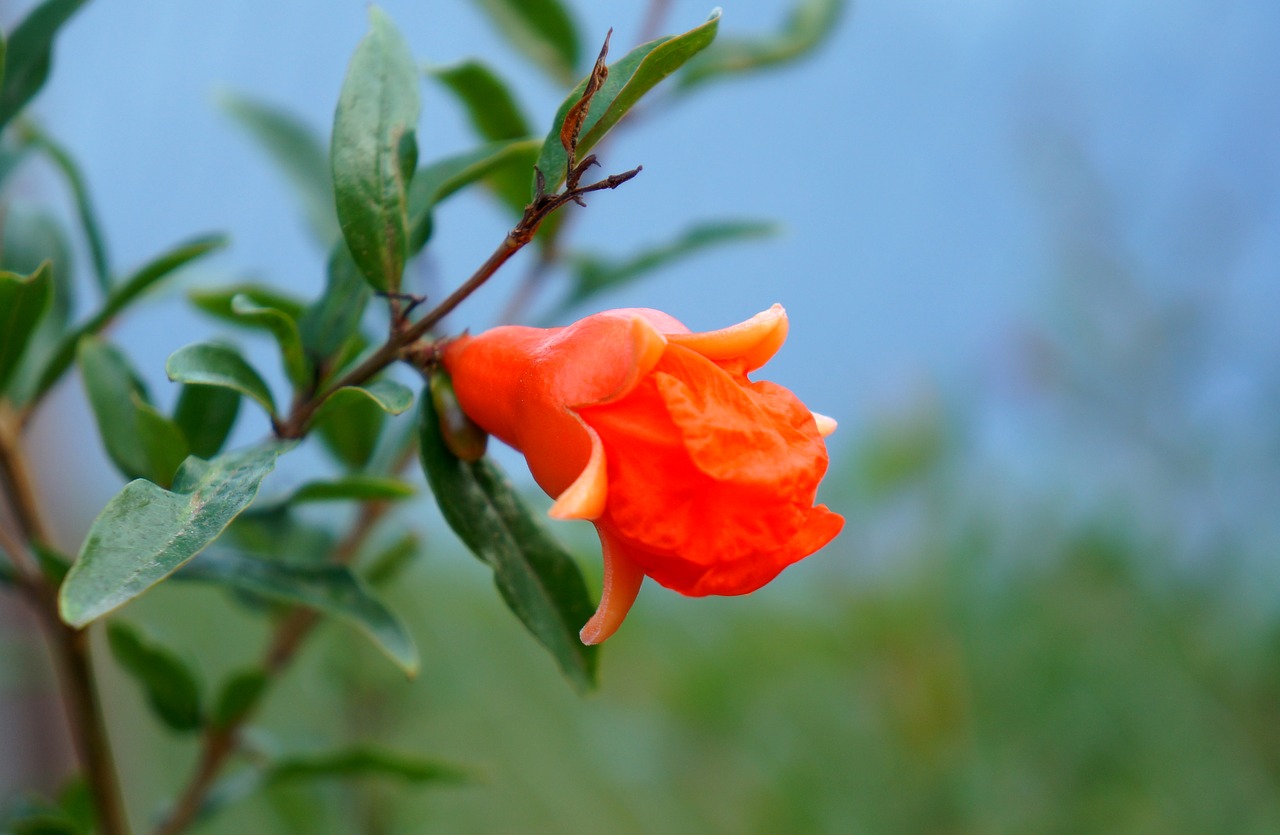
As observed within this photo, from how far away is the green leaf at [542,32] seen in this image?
0.59 meters

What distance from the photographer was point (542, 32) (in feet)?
1.96

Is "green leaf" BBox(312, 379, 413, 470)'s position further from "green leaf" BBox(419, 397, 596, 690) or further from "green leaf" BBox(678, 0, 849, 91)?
"green leaf" BBox(678, 0, 849, 91)

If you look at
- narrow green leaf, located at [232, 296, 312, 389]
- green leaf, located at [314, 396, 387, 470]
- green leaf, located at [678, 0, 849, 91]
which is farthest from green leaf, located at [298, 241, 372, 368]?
green leaf, located at [678, 0, 849, 91]

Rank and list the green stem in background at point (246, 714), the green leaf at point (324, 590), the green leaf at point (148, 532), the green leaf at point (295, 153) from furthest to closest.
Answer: the green leaf at point (295, 153) → the green stem in background at point (246, 714) → the green leaf at point (324, 590) → the green leaf at point (148, 532)

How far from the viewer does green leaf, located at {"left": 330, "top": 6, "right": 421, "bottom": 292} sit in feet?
1.08

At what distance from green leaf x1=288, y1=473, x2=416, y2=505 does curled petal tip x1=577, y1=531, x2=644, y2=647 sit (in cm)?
10

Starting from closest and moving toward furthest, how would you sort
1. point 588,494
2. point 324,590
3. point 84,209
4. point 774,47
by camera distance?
point 588,494 → point 324,590 → point 84,209 → point 774,47

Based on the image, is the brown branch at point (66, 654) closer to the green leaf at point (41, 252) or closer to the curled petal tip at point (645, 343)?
the green leaf at point (41, 252)

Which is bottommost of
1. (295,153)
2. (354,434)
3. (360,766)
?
(360,766)

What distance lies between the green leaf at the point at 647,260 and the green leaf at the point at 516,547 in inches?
8.4

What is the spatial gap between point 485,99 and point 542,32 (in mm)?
125

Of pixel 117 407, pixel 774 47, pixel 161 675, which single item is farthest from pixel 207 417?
pixel 774 47

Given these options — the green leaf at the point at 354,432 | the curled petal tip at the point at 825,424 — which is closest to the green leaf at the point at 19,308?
the green leaf at the point at 354,432

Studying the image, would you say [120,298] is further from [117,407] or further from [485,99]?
[485,99]
